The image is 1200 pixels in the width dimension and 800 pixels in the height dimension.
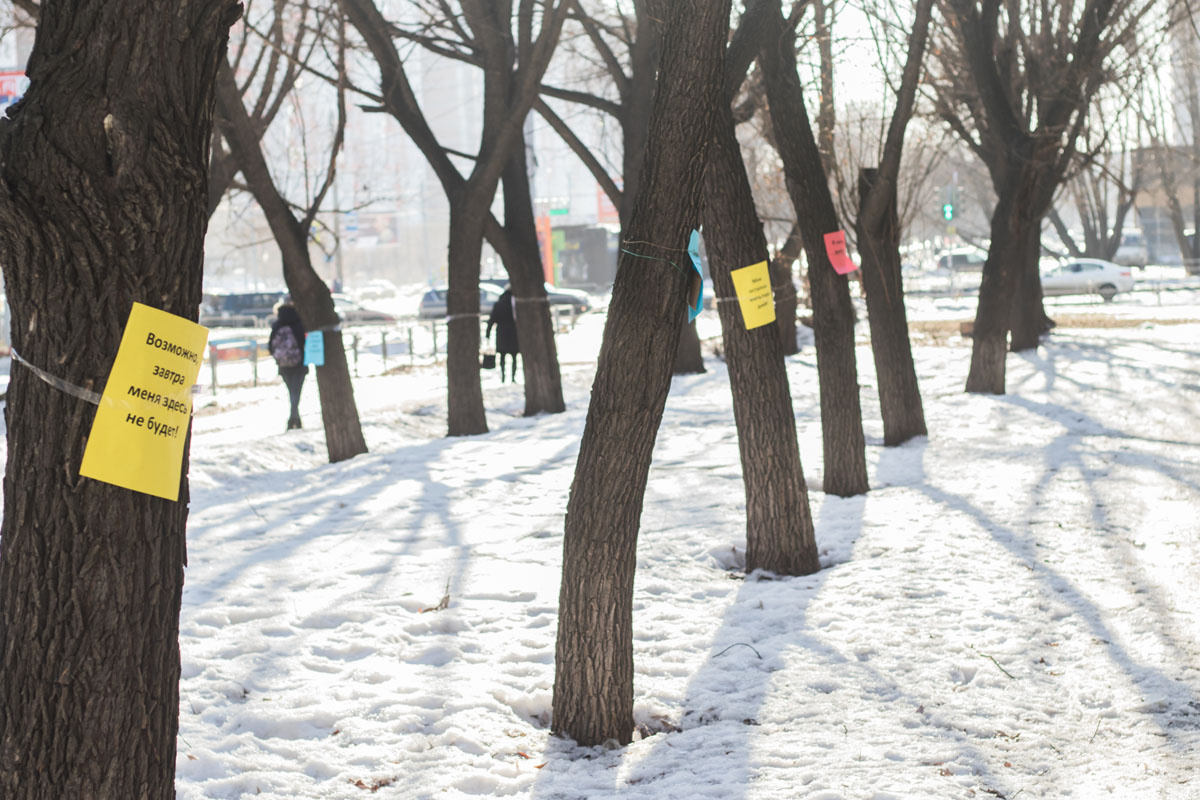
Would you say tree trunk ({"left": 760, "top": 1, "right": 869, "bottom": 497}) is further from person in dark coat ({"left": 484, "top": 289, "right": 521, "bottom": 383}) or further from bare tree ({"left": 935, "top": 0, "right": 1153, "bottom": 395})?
person in dark coat ({"left": 484, "top": 289, "right": 521, "bottom": 383})

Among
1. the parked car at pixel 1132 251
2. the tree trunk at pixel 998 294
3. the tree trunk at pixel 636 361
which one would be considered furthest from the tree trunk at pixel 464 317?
the parked car at pixel 1132 251

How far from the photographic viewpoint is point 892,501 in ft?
25.2

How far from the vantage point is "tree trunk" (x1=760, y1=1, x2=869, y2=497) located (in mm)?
7746

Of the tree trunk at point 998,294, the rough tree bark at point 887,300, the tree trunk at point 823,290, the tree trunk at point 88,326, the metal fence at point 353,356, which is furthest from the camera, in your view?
the metal fence at point 353,356

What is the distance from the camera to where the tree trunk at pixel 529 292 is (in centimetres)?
1272

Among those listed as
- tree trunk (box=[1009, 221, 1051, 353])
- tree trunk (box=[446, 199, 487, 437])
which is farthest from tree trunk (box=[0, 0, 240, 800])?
tree trunk (box=[1009, 221, 1051, 353])

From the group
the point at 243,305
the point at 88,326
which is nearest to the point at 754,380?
the point at 88,326

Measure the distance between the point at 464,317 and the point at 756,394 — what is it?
5.82 meters

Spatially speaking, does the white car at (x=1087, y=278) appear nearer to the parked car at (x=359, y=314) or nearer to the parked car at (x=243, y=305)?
the parked car at (x=359, y=314)

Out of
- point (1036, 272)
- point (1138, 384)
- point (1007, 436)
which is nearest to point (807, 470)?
point (1007, 436)

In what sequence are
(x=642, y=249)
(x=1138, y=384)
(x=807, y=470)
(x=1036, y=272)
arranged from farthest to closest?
(x=1036, y=272) → (x=1138, y=384) → (x=807, y=470) → (x=642, y=249)

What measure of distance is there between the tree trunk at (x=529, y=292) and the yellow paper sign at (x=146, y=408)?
10062 mm

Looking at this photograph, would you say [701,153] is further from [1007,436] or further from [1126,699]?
[1007,436]

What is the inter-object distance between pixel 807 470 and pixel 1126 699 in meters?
4.49
